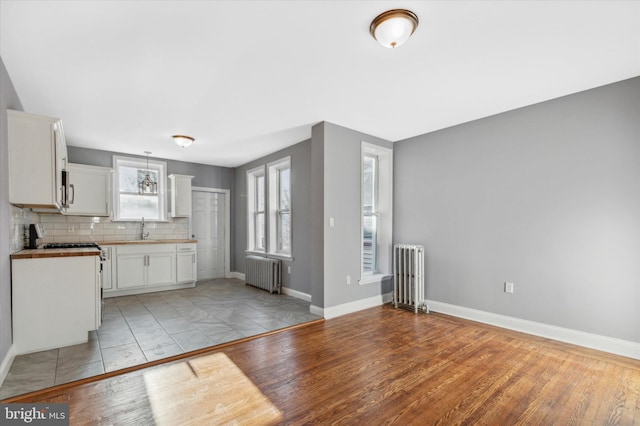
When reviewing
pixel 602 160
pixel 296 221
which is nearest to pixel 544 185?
pixel 602 160

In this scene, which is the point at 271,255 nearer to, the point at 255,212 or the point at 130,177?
the point at 255,212

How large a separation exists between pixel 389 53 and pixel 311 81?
0.78m

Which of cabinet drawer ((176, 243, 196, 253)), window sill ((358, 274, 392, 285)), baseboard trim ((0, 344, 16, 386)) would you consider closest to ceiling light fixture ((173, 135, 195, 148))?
cabinet drawer ((176, 243, 196, 253))

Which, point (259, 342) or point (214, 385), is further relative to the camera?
point (259, 342)

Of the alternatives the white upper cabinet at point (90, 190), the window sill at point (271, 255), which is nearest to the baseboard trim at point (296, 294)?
the window sill at point (271, 255)

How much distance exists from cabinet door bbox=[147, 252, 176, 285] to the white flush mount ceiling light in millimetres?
5217

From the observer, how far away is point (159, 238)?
606 centimetres

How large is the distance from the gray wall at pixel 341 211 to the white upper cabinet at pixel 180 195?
3.38 meters

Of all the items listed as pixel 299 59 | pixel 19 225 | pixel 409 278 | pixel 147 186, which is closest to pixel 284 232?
pixel 409 278

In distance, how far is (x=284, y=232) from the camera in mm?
5734

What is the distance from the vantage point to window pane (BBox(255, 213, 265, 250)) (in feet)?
20.5

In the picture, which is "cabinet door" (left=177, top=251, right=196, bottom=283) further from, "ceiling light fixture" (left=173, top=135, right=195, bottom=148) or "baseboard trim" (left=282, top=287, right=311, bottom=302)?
"ceiling light fixture" (left=173, top=135, right=195, bottom=148)

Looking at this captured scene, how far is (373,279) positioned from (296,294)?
1354 millimetres

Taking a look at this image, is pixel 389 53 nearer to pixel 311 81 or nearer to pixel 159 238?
pixel 311 81
